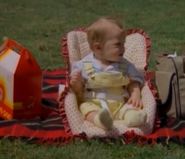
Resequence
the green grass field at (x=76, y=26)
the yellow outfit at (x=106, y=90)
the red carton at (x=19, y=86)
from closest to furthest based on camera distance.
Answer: the green grass field at (x=76, y=26) < the red carton at (x=19, y=86) < the yellow outfit at (x=106, y=90)

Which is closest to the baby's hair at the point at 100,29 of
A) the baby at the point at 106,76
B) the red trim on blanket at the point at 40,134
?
the baby at the point at 106,76

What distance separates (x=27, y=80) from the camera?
417cm

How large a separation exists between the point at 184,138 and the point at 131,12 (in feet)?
19.9

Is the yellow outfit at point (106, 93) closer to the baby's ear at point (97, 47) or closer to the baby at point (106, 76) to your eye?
the baby at point (106, 76)

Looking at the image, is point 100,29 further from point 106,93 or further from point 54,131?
point 54,131

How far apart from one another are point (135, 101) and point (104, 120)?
20.5 inches

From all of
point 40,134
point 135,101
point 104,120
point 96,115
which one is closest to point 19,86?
point 40,134

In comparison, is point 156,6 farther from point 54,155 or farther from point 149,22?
point 54,155

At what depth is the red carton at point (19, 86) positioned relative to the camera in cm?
413

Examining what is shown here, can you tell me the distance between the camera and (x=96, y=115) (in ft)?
13.2

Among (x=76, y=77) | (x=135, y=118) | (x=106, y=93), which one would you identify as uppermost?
(x=76, y=77)

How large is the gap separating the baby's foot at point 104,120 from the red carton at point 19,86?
1.96 feet

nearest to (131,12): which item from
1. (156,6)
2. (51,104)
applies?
(156,6)

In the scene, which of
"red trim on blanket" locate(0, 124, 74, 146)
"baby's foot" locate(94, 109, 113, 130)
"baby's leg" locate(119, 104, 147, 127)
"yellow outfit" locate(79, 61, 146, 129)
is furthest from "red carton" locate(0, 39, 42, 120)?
"baby's leg" locate(119, 104, 147, 127)
